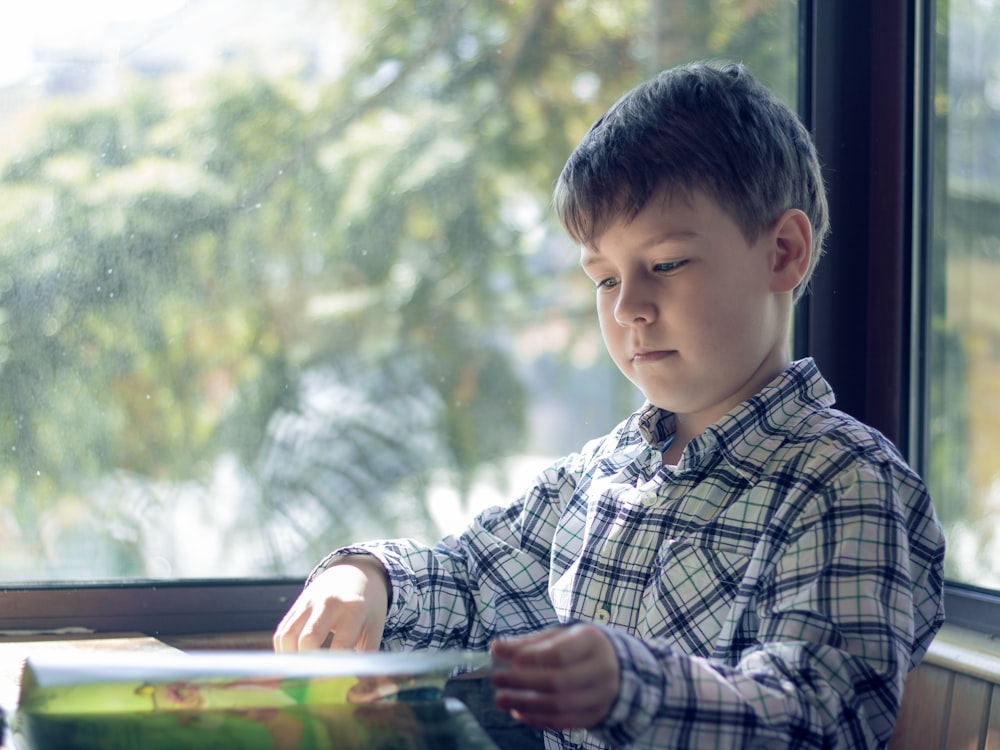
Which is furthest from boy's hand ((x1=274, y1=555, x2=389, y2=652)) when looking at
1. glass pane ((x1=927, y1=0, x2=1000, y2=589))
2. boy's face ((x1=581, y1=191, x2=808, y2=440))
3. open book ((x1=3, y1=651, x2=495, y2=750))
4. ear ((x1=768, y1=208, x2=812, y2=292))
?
glass pane ((x1=927, y1=0, x2=1000, y2=589))

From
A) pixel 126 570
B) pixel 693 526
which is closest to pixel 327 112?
pixel 126 570

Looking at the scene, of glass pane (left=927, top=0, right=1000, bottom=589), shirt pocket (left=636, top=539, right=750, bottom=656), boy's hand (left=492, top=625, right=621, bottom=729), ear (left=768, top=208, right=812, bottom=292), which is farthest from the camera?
glass pane (left=927, top=0, right=1000, bottom=589)

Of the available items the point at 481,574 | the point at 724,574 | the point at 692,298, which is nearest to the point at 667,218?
the point at 692,298

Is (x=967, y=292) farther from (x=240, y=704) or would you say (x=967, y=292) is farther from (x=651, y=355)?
(x=240, y=704)

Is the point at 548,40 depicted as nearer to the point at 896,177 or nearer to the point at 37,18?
the point at 896,177

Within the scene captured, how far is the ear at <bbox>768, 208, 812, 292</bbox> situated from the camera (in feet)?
3.07

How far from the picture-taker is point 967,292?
3.89ft

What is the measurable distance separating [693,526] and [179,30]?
83cm

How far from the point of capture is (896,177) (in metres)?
1.23

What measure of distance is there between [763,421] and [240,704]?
494 mm

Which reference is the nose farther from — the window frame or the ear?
the window frame

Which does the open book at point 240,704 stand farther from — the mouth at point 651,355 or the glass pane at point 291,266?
the glass pane at point 291,266

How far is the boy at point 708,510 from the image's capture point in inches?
27.8

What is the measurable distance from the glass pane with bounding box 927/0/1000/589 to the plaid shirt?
342 millimetres
